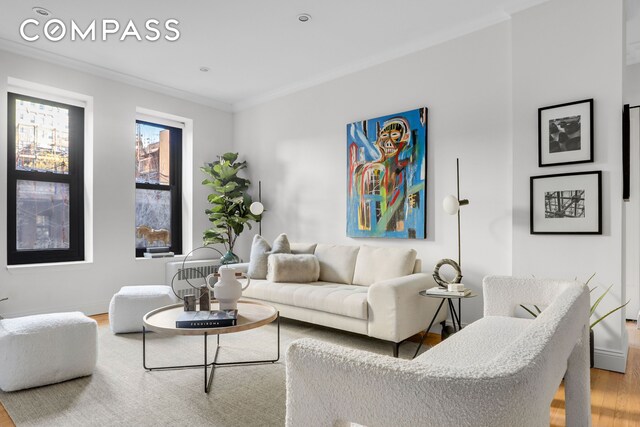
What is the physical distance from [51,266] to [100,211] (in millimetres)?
726

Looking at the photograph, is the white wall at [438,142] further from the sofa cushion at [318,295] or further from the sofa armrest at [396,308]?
the sofa cushion at [318,295]

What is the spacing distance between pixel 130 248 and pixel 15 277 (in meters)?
1.10

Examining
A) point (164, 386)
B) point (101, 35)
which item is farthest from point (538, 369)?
point (101, 35)

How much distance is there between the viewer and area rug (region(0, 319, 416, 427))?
1.98 meters

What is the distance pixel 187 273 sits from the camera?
5.00 metres

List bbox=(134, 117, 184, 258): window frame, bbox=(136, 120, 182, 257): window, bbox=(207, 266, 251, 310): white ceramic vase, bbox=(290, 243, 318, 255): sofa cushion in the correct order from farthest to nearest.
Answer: bbox=(134, 117, 184, 258): window frame, bbox=(136, 120, 182, 257): window, bbox=(290, 243, 318, 255): sofa cushion, bbox=(207, 266, 251, 310): white ceramic vase

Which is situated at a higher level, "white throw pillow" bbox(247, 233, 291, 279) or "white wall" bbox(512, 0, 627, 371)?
"white wall" bbox(512, 0, 627, 371)

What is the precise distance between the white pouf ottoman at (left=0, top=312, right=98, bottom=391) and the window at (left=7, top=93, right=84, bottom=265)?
1945 mm

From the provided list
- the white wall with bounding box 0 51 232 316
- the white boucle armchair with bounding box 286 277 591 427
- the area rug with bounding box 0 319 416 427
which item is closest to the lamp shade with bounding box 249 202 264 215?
the white wall with bounding box 0 51 232 316

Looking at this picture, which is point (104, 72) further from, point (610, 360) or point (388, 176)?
point (610, 360)

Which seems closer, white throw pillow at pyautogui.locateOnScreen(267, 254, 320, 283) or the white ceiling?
the white ceiling

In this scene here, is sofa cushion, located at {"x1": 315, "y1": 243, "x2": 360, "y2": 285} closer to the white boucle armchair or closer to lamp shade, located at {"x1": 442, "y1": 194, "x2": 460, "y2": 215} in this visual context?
lamp shade, located at {"x1": 442, "y1": 194, "x2": 460, "y2": 215}

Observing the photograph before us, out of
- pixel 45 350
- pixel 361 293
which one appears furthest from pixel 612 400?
pixel 45 350

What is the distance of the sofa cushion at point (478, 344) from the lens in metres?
1.45
